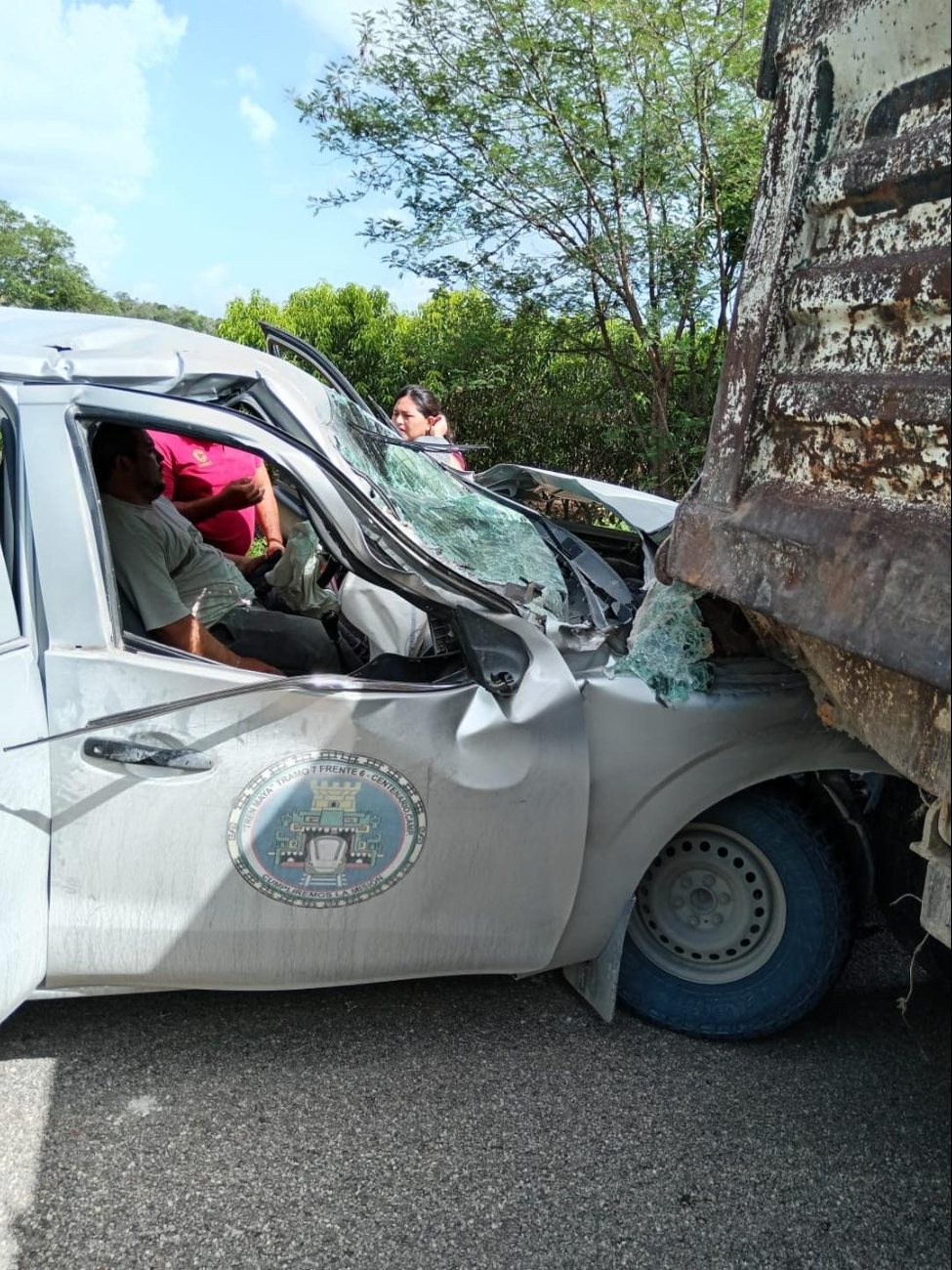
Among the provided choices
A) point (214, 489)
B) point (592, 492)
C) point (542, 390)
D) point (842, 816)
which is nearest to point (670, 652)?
point (842, 816)

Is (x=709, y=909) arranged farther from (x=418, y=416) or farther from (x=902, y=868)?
(x=418, y=416)

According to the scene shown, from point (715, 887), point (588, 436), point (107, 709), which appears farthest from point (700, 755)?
point (588, 436)

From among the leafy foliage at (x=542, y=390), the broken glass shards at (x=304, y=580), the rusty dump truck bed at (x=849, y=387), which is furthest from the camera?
the leafy foliage at (x=542, y=390)

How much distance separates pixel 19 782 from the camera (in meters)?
2.21

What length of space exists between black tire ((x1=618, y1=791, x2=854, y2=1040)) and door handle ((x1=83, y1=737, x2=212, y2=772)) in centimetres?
128

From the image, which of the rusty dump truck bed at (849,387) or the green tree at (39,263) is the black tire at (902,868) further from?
the green tree at (39,263)

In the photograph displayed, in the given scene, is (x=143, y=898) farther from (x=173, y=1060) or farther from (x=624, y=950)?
(x=624, y=950)

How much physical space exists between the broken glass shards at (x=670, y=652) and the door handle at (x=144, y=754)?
104 cm

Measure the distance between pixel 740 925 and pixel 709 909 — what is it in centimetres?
9

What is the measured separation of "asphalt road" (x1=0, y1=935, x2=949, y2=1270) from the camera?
6.93ft

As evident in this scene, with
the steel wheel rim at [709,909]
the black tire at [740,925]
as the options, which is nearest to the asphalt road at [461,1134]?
the black tire at [740,925]

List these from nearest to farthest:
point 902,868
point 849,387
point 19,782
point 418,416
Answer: point 849,387 → point 19,782 → point 902,868 → point 418,416

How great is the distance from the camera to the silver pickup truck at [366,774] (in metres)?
2.30

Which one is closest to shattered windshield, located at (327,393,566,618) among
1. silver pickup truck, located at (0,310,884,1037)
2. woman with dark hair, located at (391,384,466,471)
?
silver pickup truck, located at (0,310,884,1037)
